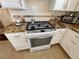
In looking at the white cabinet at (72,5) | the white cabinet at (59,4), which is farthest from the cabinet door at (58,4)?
the white cabinet at (72,5)

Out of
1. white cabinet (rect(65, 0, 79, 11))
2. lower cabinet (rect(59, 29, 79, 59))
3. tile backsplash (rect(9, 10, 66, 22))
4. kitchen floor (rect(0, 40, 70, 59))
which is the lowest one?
kitchen floor (rect(0, 40, 70, 59))

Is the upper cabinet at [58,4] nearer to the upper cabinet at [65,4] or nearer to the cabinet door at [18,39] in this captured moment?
the upper cabinet at [65,4]

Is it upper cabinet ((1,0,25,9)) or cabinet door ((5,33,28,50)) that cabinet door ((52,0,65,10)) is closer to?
upper cabinet ((1,0,25,9))

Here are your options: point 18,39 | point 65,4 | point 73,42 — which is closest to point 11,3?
point 18,39

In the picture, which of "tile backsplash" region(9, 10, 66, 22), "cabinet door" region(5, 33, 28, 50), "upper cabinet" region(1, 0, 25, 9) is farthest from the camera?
"tile backsplash" region(9, 10, 66, 22)

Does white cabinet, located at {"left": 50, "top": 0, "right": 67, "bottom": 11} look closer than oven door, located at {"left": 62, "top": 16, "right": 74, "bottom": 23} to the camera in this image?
Yes

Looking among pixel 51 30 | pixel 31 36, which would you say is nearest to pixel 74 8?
pixel 51 30

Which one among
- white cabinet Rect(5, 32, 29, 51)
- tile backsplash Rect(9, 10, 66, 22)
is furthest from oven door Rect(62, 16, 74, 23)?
white cabinet Rect(5, 32, 29, 51)

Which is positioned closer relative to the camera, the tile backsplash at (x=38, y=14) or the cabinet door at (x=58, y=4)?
the cabinet door at (x=58, y=4)

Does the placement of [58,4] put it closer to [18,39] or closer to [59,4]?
[59,4]

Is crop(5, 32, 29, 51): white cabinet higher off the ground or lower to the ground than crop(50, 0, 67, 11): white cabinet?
lower

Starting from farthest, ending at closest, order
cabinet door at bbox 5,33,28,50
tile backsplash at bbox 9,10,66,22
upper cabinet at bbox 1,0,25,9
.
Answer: tile backsplash at bbox 9,10,66,22 < cabinet door at bbox 5,33,28,50 < upper cabinet at bbox 1,0,25,9

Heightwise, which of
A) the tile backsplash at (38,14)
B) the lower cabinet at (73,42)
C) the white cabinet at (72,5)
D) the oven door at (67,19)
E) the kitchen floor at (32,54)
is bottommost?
the kitchen floor at (32,54)

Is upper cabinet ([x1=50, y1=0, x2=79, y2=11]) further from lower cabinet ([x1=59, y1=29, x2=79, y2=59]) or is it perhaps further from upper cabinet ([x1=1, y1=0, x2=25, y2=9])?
upper cabinet ([x1=1, y1=0, x2=25, y2=9])
